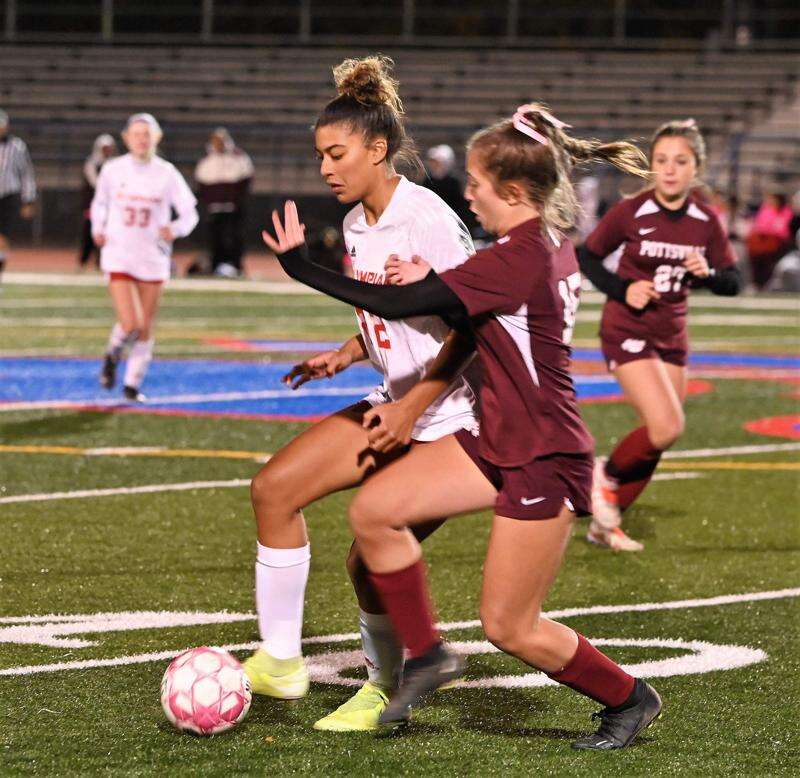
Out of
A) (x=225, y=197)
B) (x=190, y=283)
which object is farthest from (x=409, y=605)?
(x=225, y=197)

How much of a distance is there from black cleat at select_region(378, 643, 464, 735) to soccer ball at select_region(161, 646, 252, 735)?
1.43 ft

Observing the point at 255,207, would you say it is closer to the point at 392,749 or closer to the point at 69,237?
the point at 69,237

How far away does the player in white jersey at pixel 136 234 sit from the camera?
1169cm

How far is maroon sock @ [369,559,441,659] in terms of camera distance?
4.34 meters

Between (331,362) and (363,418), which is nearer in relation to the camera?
(363,418)

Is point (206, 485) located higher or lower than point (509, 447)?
lower

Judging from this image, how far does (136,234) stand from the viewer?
1174 cm

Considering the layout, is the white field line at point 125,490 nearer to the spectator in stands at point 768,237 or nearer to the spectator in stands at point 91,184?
the spectator in stands at point 91,184

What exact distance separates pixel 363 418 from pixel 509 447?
0.54 meters

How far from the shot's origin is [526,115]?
4.37 metres

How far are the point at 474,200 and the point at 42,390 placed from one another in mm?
8456

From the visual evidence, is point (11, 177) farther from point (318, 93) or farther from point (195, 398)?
point (318, 93)

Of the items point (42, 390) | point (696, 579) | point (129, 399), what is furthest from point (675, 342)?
point (42, 390)

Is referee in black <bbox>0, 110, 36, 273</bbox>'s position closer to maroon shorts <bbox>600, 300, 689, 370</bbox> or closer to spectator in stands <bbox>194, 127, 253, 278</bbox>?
spectator in stands <bbox>194, 127, 253, 278</bbox>
